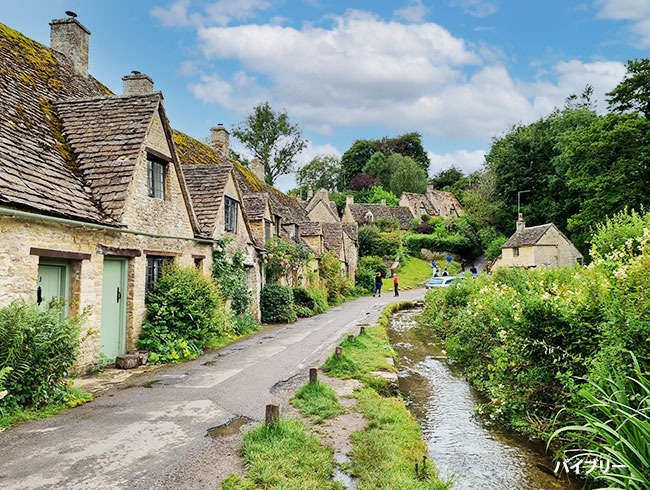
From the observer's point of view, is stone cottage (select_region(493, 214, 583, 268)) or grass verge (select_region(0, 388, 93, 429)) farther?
stone cottage (select_region(493, 214, 583, 268))

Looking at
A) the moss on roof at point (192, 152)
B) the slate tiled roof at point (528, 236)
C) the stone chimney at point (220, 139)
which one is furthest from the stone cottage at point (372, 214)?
the moss on roof at point (192, 152)

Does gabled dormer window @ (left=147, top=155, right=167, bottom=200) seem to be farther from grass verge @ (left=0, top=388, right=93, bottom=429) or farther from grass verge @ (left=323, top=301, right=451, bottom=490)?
grass verge @ (left=323, top=301, right=451, bottom=490)

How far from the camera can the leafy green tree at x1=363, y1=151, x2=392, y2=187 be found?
81812mm

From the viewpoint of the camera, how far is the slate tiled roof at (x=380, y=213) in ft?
212

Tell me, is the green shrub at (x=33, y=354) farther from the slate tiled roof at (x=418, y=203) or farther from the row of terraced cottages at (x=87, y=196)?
the slate tiled roof at (x=418, y=203)

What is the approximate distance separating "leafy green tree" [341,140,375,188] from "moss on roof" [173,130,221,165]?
66269 millimetres

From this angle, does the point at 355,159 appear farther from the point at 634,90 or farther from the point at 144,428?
the point at 144,428

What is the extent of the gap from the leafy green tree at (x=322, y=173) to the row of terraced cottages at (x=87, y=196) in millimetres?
66402

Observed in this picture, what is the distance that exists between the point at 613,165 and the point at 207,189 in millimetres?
33284

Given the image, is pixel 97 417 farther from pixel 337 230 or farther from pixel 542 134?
pixel 542 134

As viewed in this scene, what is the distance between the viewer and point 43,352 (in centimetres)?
719

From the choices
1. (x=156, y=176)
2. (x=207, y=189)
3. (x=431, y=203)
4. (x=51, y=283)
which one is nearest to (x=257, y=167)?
(x=207, y=189)

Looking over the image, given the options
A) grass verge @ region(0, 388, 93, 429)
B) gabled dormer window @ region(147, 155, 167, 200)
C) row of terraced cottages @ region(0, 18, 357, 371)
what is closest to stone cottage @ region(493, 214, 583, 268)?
row of terraced cottages @ region(0, 18, 357, 371)

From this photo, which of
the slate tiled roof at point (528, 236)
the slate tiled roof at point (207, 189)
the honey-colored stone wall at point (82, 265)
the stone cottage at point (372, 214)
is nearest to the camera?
the honey-colored stone wall at point (82, 265)
